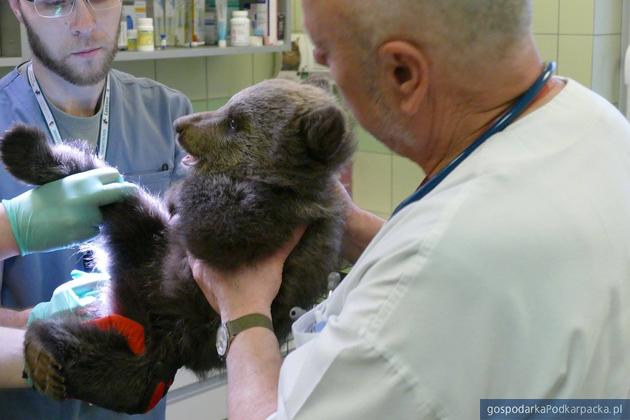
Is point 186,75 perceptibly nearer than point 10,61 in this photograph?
No

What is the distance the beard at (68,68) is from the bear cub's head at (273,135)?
34 cm

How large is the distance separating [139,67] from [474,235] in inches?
89.4

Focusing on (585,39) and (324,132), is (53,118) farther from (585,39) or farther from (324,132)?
(585,39)

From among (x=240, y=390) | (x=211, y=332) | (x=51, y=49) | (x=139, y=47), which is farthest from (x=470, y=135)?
(x=139, y=47)

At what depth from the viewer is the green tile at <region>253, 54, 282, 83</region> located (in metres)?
3.22

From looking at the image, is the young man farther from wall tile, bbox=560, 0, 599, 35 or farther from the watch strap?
wall tile, bbox=560, 0, 599, 35

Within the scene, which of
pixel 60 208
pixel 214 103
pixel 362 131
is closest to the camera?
pixel 60 208

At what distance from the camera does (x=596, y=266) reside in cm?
78

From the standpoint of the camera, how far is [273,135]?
1.37 m

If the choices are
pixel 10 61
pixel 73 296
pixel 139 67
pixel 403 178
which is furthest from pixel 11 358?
pixel 403 178

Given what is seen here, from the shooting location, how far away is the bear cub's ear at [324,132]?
1273 millimetres

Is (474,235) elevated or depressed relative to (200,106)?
elevated

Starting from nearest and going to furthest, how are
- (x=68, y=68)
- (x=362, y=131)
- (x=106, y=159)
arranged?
1. (x=68, y=68)
2. (x=106, y=159)
3. (x=362, y=131)

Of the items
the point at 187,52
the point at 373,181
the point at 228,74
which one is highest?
the point at 187,52
